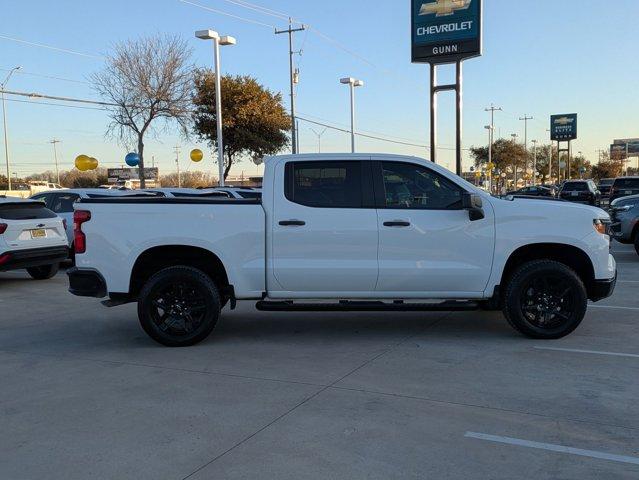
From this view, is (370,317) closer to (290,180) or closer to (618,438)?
(290,180)

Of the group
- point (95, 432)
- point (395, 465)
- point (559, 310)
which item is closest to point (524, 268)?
point (559, 310)

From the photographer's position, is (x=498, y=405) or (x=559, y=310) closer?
(x=498, y=405)

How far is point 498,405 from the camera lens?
4.71m

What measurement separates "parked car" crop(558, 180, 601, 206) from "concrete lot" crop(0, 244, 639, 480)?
2576 centimetres

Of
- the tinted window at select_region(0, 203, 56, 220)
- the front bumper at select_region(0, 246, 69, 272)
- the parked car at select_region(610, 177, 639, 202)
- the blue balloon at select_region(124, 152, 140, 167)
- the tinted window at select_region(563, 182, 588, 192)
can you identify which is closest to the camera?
the front bumper at select_region(0, 246, 69, 272)

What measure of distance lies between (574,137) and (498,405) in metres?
70.0

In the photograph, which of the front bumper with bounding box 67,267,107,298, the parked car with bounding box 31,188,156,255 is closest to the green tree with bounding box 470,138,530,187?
the parked car with bounding box 31,188,156,255

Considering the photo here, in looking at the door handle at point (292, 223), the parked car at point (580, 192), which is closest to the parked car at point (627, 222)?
the door handle at point (292, 223)

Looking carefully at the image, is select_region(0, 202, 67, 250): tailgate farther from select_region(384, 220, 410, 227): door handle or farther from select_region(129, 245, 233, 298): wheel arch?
select_region(384, 220, 410, 227): door handle

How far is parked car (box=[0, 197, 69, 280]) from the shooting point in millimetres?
10641

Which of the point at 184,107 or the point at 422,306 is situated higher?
the point at 184,107

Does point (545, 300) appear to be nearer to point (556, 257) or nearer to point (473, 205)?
point (556, 257)

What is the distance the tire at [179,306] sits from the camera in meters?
6.54

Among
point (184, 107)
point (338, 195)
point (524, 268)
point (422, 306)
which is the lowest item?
point (422, 306)
